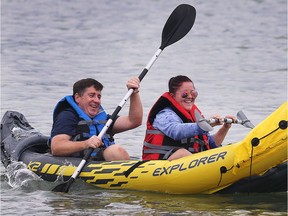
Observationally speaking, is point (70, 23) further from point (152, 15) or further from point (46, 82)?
point (46, 82)

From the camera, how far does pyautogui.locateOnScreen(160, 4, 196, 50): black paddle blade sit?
11.0 m

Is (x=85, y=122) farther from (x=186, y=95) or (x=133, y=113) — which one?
(x=186, y=95)

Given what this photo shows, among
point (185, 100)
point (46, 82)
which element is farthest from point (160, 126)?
point (46, 82)

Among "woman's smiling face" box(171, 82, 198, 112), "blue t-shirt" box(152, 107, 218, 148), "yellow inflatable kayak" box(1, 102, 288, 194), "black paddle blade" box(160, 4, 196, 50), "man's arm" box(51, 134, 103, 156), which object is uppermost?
"black paddle blade" box(160, 4, 196, 50)

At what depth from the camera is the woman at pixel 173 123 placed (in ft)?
31.2

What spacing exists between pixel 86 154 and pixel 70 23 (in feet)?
54.4

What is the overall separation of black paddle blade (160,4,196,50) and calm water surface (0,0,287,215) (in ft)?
4.58

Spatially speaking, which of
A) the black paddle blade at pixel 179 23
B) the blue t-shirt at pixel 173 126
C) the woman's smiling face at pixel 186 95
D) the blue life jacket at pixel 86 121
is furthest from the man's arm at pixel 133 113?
the black paddle blade at pixel 179 23

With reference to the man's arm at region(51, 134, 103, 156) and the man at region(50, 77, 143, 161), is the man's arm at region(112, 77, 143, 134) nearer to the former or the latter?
the man at region(50, 77, 143, 161)

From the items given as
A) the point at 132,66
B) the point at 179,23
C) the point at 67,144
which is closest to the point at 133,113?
the point at 67,144

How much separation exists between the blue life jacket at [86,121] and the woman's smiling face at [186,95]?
769mm

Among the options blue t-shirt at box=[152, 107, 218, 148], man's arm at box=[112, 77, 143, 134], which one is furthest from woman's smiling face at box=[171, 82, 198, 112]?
man's arm at box=[112, 77, 143, 134]

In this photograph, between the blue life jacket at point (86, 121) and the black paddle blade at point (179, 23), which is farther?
the black paddle blade at point (179, 23)

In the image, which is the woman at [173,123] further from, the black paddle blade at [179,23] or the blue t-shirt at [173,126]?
the black paddle blade at [179,23]
